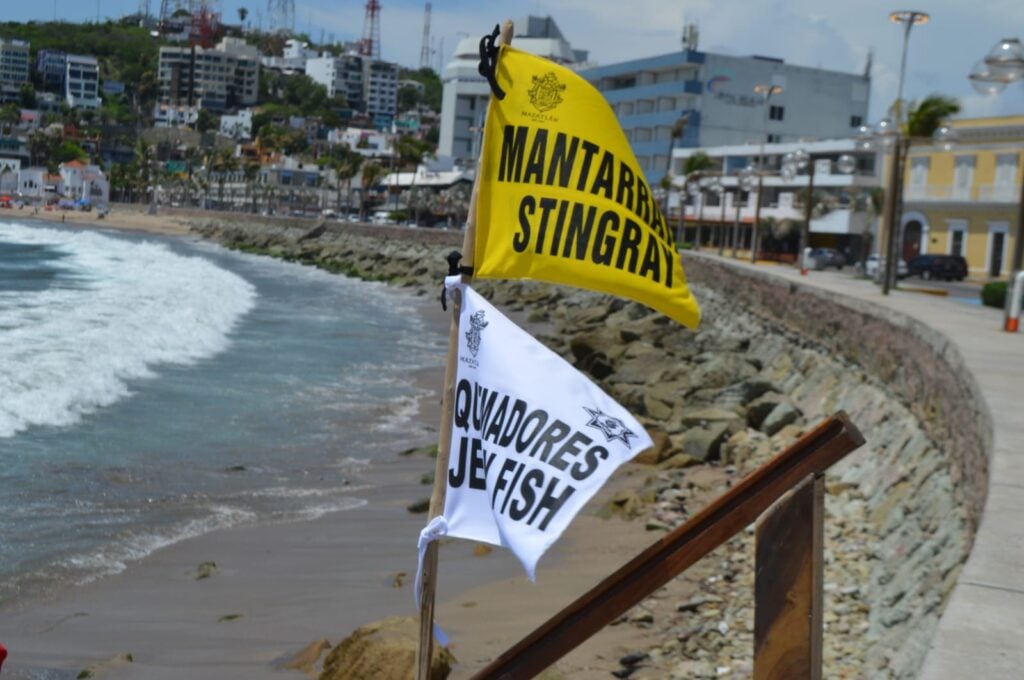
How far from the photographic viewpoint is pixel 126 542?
400 inches

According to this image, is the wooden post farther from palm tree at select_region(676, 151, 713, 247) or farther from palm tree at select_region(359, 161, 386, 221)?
palm tree at select_region(359, 161, 386, 221)

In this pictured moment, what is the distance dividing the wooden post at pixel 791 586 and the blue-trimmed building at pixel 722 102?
3072 inches

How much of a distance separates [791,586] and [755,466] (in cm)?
1029

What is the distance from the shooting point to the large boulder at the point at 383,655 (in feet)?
22.4

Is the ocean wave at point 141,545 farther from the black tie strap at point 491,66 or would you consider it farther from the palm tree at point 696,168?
the palm tree at point 696,168

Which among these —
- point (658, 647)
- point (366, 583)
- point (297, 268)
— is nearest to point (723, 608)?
point (658, 647)

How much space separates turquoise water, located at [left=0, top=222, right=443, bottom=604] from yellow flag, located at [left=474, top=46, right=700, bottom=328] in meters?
5.99

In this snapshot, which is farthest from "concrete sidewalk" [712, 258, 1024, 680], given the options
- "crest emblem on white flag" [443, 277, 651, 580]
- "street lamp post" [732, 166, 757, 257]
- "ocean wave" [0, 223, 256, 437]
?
"street lamp post" [732, 166, 757, 257]

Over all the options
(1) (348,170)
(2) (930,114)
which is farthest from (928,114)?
(1) (348,170)

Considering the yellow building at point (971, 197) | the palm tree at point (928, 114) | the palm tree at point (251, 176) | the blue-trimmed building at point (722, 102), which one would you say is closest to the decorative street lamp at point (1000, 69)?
the palm tree at point (928, 114)

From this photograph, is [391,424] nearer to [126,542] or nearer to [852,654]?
[126,542]

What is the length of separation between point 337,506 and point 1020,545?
7718 mm

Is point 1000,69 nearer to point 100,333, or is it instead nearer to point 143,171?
point 100,333

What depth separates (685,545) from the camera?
125 inches
